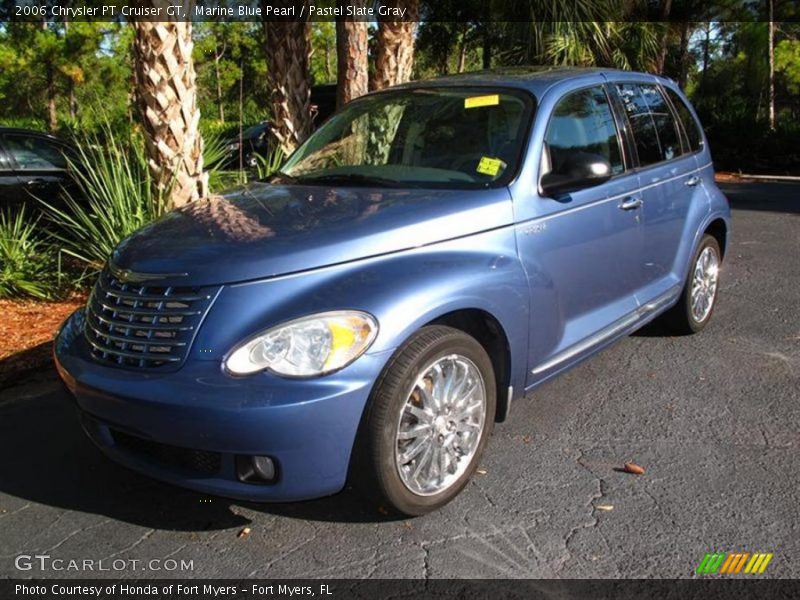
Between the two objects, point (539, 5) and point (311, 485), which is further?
point (539, 5)

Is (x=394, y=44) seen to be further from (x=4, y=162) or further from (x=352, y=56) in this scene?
(x=4, y=162)

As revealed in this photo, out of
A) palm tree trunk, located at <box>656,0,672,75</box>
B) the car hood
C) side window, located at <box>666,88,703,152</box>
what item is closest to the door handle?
the car hood

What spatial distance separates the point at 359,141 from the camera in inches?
172

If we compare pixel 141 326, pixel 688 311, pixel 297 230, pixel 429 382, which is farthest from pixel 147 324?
pixel 688 311

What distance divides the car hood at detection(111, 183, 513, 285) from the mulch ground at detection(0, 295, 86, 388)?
2.00 meters

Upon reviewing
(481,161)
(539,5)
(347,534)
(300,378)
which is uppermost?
(539,5)

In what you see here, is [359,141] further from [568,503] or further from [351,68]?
[351,68]

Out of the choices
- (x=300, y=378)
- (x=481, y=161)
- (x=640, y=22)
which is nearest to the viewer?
(x=300, y=378)

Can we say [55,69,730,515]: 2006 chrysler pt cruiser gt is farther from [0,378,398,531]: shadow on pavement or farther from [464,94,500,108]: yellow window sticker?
[0,378,398,531]: shadow on pavement

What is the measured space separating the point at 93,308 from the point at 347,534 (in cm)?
149

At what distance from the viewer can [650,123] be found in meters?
4.83

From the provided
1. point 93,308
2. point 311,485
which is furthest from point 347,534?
point 93,308

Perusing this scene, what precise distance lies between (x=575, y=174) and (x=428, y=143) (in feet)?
2.67

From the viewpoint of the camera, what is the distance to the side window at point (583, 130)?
3910mm
